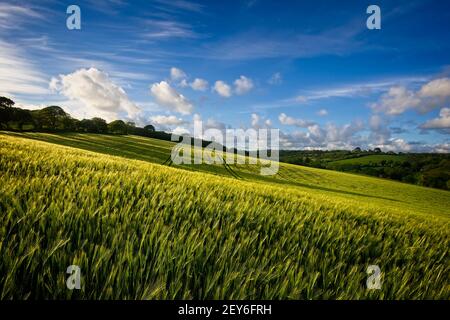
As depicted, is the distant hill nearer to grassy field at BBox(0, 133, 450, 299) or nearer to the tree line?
the tree line

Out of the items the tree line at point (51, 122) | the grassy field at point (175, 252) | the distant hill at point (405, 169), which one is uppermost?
the tree line at point (51, 122)

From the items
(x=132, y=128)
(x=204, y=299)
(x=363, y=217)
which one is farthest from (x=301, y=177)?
(x=132, y=128)

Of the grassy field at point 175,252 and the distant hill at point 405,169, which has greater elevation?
the grassy field at point 175,252

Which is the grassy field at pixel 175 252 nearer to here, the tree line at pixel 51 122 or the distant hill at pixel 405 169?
the tree line at pixel 51 122

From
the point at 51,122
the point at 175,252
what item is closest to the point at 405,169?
the point at 175,252

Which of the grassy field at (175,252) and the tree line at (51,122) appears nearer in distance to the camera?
the grassy field at (175,252)

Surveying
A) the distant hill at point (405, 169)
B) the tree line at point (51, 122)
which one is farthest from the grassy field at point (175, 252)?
the distant hill at point (405, 169)

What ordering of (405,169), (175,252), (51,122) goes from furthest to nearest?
(405,169), (51,122), (175,252)

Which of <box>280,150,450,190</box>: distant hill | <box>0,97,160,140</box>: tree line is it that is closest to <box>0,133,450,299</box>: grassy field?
<box>0,97,160,140</box>: tree line

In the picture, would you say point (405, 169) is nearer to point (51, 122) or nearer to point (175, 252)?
point (175, 252)

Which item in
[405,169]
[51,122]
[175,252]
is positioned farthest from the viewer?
[405,169]

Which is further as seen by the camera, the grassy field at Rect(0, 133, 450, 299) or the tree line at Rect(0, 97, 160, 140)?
the tree line at Rect(0, 97, 160, 140)
